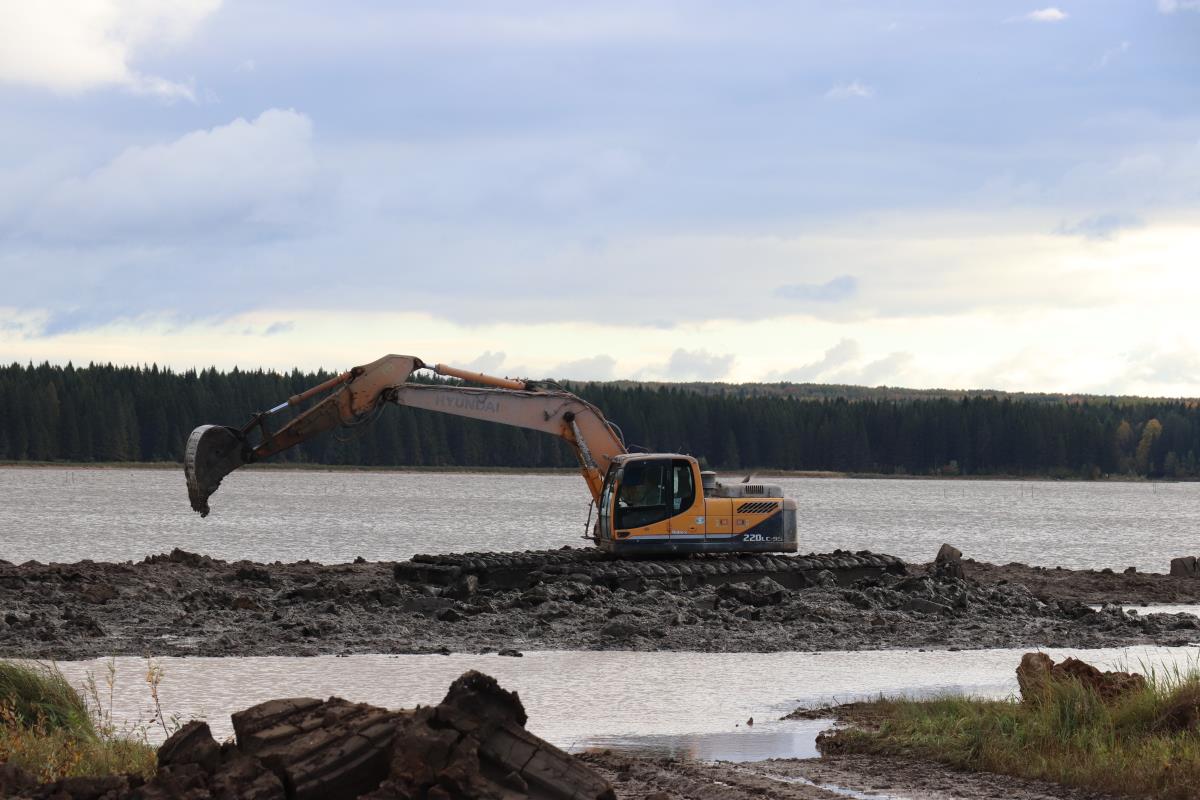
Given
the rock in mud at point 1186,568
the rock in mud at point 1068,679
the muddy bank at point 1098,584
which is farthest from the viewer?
the rock in mud at point 1186,568

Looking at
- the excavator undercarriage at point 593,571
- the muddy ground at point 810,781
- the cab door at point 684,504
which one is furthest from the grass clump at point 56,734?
the cab door at point 684,504

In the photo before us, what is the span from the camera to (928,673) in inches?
714

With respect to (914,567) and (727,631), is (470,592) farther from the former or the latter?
(914,567)

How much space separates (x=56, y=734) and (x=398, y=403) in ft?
46.5

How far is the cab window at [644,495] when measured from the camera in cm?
2508

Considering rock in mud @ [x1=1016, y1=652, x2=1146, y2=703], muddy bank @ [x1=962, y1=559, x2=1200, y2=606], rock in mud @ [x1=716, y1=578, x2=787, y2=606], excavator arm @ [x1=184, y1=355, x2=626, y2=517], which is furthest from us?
muddy bank @ [x1=962, y1=559, x2=1200, y2=606]

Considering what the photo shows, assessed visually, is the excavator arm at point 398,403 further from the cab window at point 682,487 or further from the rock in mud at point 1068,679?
the rock in mud at point 1068,679

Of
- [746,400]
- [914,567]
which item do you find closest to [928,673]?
[914,567]

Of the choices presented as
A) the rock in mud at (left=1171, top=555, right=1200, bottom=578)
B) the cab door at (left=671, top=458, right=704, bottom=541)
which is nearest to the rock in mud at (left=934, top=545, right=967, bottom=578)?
the cab door at (left=671, top=458, right=704, bottom=541)

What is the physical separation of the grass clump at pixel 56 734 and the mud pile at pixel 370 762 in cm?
64

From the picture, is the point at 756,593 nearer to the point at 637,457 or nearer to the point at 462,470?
the point at 637,457

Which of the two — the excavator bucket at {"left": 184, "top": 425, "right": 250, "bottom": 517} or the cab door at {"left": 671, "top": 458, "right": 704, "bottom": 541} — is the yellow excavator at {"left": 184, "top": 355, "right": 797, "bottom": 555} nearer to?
the cab door at {"left": 671, "top": 458, "right": 704, "bottom": 541}

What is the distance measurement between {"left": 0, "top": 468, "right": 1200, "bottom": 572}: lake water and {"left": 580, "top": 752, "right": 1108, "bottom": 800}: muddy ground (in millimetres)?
27759

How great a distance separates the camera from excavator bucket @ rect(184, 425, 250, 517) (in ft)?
72.2
